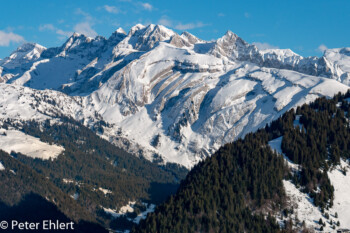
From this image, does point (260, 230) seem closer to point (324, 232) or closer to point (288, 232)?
point (288, 232)

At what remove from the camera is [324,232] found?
200 metres

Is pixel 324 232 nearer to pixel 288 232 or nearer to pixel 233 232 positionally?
pixel 288 232

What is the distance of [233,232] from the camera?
200m

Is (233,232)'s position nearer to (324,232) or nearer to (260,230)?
(260,230)

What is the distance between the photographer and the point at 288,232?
645ft

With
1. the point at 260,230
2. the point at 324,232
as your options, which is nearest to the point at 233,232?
the point at 260,230

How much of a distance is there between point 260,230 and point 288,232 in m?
9.72

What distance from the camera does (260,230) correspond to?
19762 cm

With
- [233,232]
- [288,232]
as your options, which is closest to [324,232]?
[288,232]

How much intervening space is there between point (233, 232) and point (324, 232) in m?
32.3

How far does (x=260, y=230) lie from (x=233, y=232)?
9589mm
